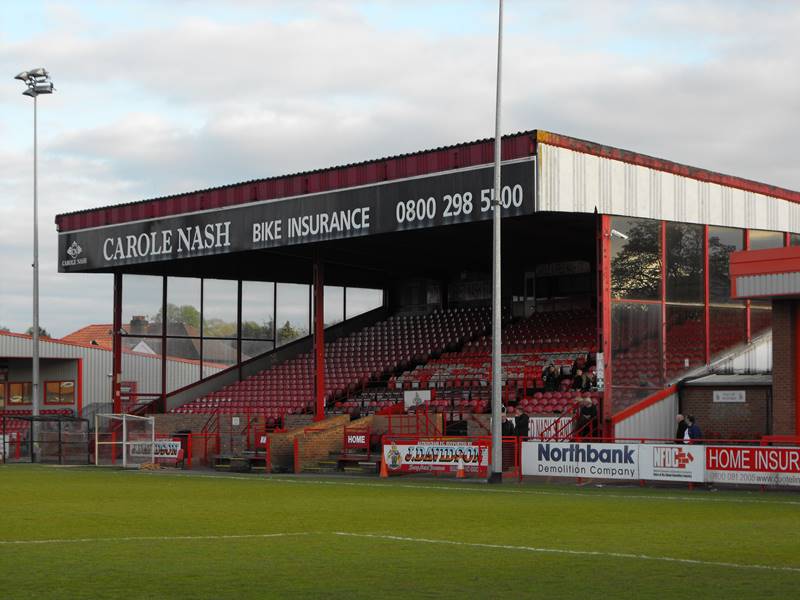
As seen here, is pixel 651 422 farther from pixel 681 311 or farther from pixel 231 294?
pixel 231 294

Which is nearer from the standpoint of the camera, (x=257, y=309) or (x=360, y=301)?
(x=257, y=309)

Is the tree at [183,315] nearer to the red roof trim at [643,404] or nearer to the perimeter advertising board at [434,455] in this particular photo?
the perimeter advertising board at [434,455]

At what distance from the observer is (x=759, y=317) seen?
131 feet

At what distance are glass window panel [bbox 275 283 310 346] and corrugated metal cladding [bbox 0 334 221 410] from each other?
4.67 metres

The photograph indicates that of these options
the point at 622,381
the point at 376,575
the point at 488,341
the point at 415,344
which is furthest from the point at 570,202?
the point at 376,575

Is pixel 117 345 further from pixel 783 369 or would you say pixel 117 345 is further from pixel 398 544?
pixel 398 544

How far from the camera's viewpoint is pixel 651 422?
35844 mm

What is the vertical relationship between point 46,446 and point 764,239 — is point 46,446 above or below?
below

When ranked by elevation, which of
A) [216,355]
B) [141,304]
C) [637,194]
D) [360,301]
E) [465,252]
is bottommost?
[216,355]

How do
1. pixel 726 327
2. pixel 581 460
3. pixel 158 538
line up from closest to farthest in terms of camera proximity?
pixel 158 538
pixel 581 460
pixel 726 327

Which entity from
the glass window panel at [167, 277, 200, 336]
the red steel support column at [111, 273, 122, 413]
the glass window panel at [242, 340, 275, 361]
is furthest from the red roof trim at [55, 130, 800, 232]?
the glass window panel at [242, 340, 275, 361]

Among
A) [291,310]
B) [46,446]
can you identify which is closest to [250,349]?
[291,310]

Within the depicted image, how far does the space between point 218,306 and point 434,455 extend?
2458 cm

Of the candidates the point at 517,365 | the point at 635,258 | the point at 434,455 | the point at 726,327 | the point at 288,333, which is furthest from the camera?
the point at 288,333
